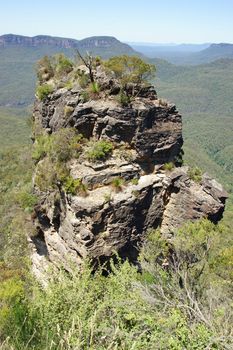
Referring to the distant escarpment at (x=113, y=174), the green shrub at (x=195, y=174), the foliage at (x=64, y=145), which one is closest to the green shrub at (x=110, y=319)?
the distant escarpment at (x=113, y=174)

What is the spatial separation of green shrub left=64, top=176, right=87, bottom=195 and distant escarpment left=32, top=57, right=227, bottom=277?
0.06m

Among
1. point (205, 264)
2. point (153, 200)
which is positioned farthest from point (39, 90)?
point (205, 264)

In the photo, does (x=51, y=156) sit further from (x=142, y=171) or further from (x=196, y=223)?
(x=196, y=223)

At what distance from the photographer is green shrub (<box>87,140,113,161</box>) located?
77.7ft

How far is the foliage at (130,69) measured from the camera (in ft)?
83.3

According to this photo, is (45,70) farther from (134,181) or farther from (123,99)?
(134,181)

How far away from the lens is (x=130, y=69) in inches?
1020

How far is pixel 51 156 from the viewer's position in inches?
984

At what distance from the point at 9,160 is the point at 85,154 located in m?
60.6

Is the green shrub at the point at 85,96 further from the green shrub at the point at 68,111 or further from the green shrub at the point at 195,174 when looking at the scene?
the green shrub at the point at 195,174

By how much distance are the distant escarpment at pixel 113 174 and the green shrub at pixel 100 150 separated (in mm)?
62

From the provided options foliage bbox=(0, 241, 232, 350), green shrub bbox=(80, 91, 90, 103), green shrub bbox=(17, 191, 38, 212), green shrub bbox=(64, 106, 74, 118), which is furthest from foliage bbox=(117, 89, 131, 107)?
foliage bbox=(0, 241, 232, 350)

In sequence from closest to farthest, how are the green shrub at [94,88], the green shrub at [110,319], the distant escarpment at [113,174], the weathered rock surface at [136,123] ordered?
the green shrub at [110,319] < the distant escarpment at [113,174] < the weathered rock surface at [136,123] < the green shrub at [94,88]

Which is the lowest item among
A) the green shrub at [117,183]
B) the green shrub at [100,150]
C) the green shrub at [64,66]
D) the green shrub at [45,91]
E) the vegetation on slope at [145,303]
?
the vegetation on slope at [145,303]
